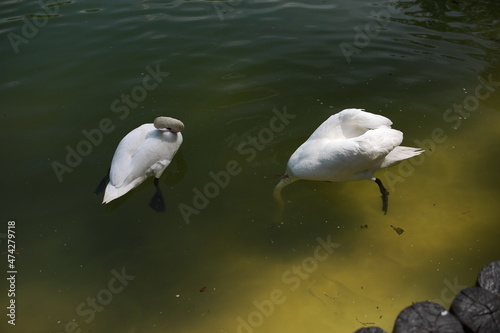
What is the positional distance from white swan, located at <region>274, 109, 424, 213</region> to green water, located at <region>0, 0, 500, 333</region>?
1.29 feet

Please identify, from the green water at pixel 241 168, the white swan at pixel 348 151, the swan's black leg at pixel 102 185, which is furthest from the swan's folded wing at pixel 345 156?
the swan's black leg at pixel 102 185

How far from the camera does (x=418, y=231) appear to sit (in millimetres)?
4297

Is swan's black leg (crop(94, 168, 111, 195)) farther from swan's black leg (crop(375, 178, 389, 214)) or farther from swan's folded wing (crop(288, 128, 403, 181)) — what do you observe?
swan's black leg (crop(375, 178, 389, 214))

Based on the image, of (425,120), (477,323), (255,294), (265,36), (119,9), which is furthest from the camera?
(119,9)

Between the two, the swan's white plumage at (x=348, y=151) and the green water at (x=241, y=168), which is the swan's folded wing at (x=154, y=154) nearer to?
the green water at (x=241, y=168)

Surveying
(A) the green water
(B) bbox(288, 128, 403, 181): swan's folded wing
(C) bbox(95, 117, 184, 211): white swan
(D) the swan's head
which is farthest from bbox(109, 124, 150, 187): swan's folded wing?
(B) bbox(288, 128, 403, 181): swan's folded wing

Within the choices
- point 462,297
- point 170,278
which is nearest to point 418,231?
point 462,297

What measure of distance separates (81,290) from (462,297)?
10.8 feet

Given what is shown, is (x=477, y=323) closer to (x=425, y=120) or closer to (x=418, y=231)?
(x=418, y=231)

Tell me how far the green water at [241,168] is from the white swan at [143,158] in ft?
0.76

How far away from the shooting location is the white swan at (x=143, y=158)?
179 inches

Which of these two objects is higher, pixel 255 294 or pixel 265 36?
pixel 265 36

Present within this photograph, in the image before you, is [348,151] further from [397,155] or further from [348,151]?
[397,155]

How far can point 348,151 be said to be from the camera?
409 centimetres
